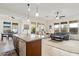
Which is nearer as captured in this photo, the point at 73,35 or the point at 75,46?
the point at 73,35

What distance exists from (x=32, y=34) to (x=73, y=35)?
0.91 meters

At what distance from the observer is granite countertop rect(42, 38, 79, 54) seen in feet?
6.44

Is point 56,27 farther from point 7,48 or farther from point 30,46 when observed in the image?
point 7,48

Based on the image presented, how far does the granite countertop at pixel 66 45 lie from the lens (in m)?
1.96

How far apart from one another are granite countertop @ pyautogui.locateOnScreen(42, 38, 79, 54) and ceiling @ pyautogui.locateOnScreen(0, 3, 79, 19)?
58 cm

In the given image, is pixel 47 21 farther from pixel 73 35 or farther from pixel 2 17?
pixel 2 17

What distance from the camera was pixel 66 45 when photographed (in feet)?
6.78

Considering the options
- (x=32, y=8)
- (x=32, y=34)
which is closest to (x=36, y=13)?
(x=32, y=8)

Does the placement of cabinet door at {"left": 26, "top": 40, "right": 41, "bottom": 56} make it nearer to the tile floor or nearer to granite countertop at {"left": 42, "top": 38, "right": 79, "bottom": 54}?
granite countertop at {"left": 42, "top": 38, "right": 79, "bottom": 54}

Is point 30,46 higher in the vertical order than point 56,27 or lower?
lower

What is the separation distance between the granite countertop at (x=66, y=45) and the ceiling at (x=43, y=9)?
58 centimetres

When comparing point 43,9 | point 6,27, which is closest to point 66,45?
point 43,9

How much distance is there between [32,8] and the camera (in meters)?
1.93

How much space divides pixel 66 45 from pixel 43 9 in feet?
3.24
